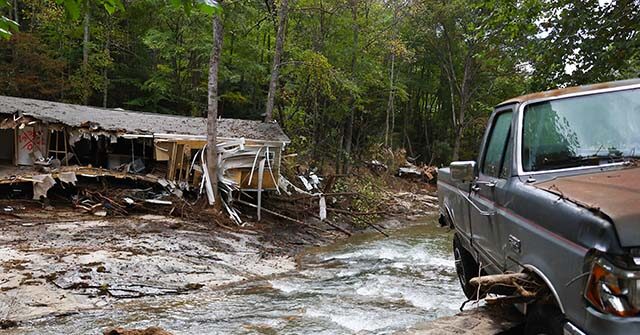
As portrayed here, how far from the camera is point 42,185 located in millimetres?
14742

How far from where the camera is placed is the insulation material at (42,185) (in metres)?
14.7

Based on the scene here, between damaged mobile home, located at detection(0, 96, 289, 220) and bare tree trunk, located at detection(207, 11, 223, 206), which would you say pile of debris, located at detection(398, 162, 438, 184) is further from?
bare tree trunk, located at detection(207, 11, 223, 206)

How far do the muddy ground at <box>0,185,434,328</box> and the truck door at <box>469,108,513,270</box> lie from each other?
6.62m

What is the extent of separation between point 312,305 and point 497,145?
496 cm

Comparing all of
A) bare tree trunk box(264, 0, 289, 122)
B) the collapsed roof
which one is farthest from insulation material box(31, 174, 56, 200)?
bare tree trunk box(264, 0, 289, 122)

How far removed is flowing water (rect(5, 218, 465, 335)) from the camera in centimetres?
715

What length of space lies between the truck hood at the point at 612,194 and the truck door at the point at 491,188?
2.40 ft

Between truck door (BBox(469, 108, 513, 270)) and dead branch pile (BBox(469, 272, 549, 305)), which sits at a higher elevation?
truck door (BBox(469, 108, 513, 270))

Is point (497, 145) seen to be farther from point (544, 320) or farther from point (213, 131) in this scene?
point (213, 131)

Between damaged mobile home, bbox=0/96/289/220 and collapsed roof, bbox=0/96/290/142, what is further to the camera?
collapsed roof, bbox=0/96/290/142

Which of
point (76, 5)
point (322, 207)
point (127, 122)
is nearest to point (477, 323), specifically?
point (76, 5)

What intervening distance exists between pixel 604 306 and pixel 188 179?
1614cm

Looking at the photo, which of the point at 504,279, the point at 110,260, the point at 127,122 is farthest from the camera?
the point at 127,122

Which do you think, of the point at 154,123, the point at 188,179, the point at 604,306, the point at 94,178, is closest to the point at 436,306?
the point at 604,306
